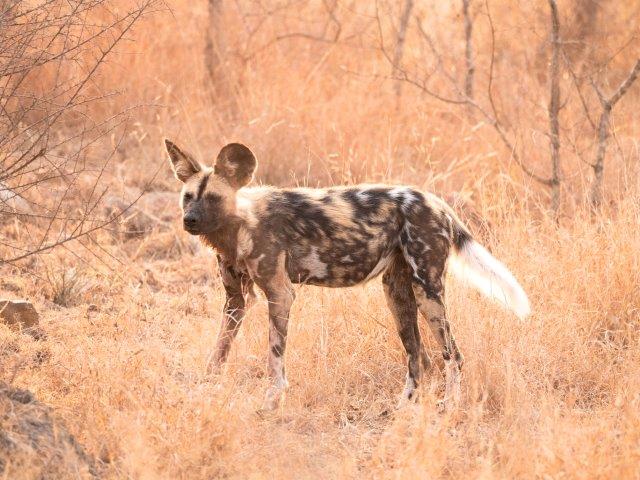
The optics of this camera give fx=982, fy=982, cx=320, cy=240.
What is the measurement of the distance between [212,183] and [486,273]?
1303mm

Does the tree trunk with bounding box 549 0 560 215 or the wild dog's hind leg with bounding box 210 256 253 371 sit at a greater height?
the tree trunk with bounding box 549 0 560 215

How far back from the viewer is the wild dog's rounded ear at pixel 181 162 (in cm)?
416

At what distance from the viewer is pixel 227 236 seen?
4.21 m

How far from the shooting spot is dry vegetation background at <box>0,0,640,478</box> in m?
3.44

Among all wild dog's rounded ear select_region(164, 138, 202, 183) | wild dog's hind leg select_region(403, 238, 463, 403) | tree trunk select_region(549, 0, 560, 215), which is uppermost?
tree trunk select_region(549, 0, 560, 215)

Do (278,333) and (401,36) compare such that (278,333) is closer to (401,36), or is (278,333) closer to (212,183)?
(212,183)

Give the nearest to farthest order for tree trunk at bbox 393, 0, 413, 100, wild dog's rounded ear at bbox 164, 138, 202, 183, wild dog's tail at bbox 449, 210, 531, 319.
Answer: wild dog's rounded ear at bbox 164, 138, 202, 183 → wild dog's tail at bbox 449, 210, 531, 319 → tree trunk at bbox 393, 0, 413, 100

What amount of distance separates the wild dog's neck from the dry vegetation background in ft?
1.18

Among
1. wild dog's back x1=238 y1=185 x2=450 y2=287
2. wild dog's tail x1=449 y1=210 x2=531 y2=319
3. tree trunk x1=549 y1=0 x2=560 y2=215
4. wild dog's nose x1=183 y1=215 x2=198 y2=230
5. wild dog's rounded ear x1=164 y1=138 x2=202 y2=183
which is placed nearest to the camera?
wild dog's nose x1=183 y1=215 x2=198 y2=230

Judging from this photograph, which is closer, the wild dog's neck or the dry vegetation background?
the dry vegetation background

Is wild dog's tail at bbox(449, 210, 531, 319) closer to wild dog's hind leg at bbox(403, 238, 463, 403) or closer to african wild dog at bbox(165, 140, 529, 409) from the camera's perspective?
african wild dog at bbox(165, 140, 529, 409)

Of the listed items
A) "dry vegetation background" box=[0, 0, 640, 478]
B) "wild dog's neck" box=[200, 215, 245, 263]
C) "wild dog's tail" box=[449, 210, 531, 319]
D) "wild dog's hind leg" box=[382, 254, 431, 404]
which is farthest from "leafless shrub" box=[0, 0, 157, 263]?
"wild dog's tail" box=[449, 210, 531, 319]

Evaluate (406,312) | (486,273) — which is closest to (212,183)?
(406,312)

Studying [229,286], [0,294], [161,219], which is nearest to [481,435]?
[229,286]
